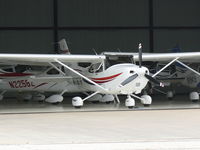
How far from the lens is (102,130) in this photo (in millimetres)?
9281

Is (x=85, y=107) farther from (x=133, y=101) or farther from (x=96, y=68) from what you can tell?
(x=133, y=101)

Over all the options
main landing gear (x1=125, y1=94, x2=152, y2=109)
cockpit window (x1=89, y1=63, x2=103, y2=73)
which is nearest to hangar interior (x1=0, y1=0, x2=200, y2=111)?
cockpit window (x1=89, y1=63, x2=103, y2=73)

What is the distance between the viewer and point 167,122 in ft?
34.8
